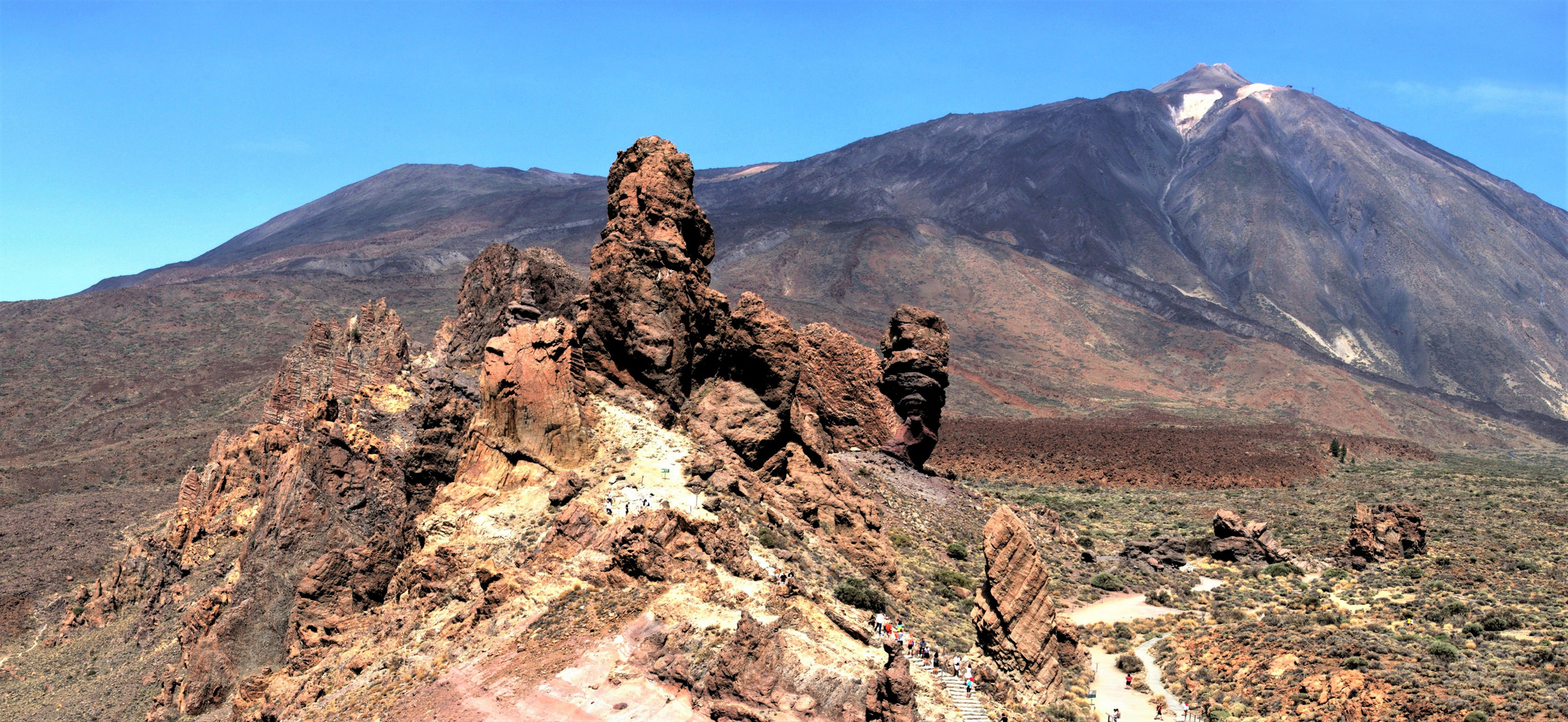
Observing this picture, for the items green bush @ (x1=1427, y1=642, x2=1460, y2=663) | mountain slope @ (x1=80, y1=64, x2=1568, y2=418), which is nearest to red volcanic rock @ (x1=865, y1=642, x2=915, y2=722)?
green bush @ (x1=1427, y1=642, x2=1460, y2=663)

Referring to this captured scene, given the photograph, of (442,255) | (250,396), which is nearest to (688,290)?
(250,396)

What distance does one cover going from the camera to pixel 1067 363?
409 ft

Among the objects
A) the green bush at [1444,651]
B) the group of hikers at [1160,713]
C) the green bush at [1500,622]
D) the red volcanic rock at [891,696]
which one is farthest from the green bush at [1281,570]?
the red volcanic rock at [891,696]

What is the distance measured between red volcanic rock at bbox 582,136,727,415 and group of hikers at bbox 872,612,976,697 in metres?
6.17

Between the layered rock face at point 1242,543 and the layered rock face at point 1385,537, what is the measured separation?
7.15 feet

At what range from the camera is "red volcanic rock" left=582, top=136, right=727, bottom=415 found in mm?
21562

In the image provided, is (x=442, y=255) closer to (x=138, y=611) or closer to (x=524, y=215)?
(x=524, y=215)

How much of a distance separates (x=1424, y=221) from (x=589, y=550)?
723 feet

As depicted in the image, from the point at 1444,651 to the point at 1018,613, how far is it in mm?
10389

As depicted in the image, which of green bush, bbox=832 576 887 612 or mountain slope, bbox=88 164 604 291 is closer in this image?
green bush, bbox=832 576 887 612

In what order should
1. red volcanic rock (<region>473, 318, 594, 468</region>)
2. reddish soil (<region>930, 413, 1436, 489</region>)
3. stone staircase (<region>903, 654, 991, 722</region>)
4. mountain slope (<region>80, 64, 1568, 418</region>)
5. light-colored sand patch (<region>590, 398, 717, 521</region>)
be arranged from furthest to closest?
mountain slope (<region>80, 64, 1568, 418</region>), reddish soil (<region>930, 413, 1436, 489</region>), red volcanic rock (<region>473, 318, 594, 468</region>), light-colored sand patch (<region>590, 398, 717, 521</region>), stone staircase (<region>903, 654, 991, 722</region>)

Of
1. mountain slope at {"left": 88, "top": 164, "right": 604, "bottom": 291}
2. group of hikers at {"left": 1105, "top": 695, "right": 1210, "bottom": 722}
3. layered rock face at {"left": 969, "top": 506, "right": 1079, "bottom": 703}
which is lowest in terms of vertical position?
group of hikers at {"left": 1105, "top": 695, "right": 1210, "bottom": 722}

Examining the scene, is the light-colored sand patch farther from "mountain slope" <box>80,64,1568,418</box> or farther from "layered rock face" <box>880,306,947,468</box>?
"mountain slope" <box>80,64,1568,418</box>

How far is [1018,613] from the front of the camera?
2172 cm
